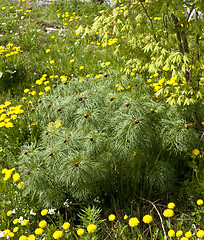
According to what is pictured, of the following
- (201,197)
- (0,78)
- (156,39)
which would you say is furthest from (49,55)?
(201,197)

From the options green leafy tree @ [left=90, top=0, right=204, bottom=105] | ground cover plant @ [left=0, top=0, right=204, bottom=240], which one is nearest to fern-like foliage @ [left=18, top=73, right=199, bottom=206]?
ground cover plant @ [left=0, top=0, right=204, bottom=240]

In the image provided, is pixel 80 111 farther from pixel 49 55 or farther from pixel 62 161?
pixel 49 55

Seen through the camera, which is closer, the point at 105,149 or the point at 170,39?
the point at 105,149

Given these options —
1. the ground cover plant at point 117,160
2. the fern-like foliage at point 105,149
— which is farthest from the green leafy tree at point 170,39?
the fern-like foliage at point 105,149

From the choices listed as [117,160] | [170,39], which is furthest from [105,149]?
[170,39]

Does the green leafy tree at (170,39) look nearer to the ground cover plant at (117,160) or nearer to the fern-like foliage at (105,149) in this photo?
the ground cover plant at (117,160)

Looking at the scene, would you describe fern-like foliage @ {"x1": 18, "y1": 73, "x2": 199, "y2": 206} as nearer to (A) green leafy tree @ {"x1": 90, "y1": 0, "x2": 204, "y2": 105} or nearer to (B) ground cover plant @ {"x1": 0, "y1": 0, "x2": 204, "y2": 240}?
(B) ground cover plant @ {"x1": 0, "y1": 0, "x2": 204, "y2": 240}

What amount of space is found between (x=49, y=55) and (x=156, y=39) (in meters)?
2.81

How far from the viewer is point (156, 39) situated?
299 centimetres

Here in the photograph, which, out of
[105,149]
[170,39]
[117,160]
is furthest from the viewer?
[170,39]

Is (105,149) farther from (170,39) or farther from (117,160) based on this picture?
(170,39)

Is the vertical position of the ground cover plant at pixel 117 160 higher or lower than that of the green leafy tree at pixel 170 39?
lower

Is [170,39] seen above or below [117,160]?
above

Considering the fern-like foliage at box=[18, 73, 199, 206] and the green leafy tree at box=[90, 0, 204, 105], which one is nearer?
the fern-like foliage at box=[18, 73, 199, 206]
